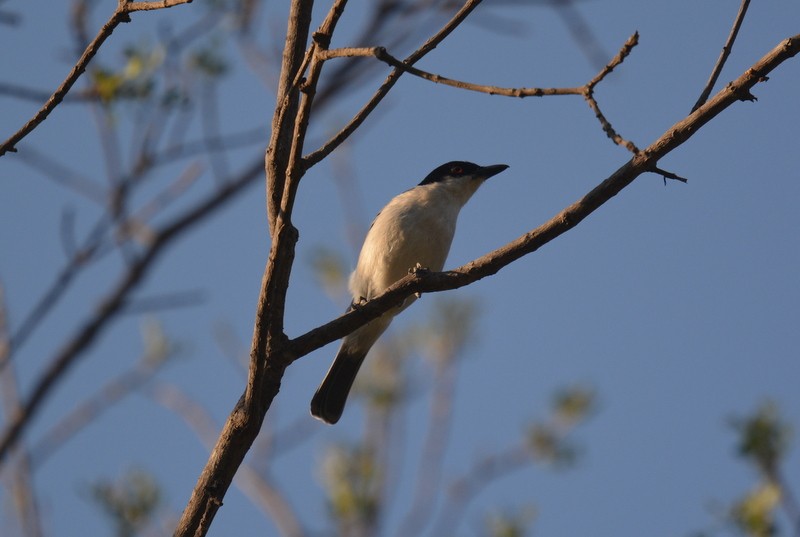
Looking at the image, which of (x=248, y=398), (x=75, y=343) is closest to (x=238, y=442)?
(x=248, y=398)

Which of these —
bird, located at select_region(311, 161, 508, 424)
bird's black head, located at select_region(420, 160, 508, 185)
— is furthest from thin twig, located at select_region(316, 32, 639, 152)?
bird's black head, located at select_region(420, 160, 508, 185)

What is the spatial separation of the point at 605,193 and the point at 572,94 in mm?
461

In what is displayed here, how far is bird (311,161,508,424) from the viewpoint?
231 inches

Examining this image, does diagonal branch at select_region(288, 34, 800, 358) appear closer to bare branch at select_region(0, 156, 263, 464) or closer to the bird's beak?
bare branch at select_region(0, 156, 263, 464)

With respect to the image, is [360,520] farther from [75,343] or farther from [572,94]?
[572,94]

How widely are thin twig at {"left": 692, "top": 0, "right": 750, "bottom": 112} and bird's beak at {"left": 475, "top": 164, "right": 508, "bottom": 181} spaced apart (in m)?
3.66

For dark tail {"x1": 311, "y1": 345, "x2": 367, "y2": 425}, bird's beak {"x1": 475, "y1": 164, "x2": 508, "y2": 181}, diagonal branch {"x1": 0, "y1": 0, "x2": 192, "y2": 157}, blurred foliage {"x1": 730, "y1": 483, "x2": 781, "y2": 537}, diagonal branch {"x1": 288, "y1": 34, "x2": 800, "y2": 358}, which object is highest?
bird's beak {"x1": 475, "y1": 164, "x2": 508, "y2": 181}

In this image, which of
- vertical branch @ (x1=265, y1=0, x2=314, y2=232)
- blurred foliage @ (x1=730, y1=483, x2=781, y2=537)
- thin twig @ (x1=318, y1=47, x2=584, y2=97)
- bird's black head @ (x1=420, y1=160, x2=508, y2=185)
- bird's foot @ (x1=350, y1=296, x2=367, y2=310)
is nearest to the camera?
thin twig @ (x1=318, y1=47, x2=584, y2=97)

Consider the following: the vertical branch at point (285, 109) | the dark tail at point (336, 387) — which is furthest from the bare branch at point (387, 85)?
the dark tail at point (336, 387)

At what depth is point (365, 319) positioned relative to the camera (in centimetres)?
352

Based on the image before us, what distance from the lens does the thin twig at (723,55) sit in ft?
10.3

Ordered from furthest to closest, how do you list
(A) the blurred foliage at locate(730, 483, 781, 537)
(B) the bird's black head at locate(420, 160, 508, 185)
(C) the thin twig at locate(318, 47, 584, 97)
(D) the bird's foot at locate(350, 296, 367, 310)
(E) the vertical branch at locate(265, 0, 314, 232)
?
(B) the bird's black head at locate(420, 160, 508, 185)
(A) the blurred foliage at locate(730, 483, 781, 537)
(D) the bird's foot at locate(350, 296, 367, 310)
(E) the vertical branch at locate(265, 0, 314, 232)
(C) the thin twig at locate(318, 47, 584, 97)

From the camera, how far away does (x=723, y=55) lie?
317cm

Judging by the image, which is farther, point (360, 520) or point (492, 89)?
point (360, 520)
